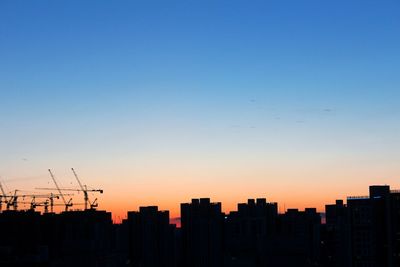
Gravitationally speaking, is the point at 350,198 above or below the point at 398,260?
above

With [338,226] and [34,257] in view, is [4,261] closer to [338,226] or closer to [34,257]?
[34,257]

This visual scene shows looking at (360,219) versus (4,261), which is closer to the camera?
(360,219)

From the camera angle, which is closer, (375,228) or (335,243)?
(375,228)

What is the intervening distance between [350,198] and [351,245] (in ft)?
34.8

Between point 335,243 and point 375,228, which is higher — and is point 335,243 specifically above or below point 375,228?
below

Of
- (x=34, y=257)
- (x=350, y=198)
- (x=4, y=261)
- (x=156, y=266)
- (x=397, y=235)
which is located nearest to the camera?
(x=397, y=235)

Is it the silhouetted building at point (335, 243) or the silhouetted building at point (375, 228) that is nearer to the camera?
the silhouetted building at point (375, 228)

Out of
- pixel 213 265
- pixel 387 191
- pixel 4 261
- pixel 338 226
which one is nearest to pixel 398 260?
pixel 387 191

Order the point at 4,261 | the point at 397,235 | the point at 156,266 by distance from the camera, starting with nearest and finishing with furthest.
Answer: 1. the point at 397,235
2. the point at 4,261
3. the point at 156,266

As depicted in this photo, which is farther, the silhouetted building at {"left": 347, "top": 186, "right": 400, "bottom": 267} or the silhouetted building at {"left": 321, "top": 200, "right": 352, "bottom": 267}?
the silhouetted building at {"left": 321, "top": 200, "right": 352, "bottom": 267}

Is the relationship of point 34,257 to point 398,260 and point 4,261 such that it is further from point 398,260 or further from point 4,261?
point 398,260

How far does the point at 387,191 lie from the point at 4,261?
92.8 metres

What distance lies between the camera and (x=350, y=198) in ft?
466

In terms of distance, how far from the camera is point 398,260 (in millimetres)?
132750
